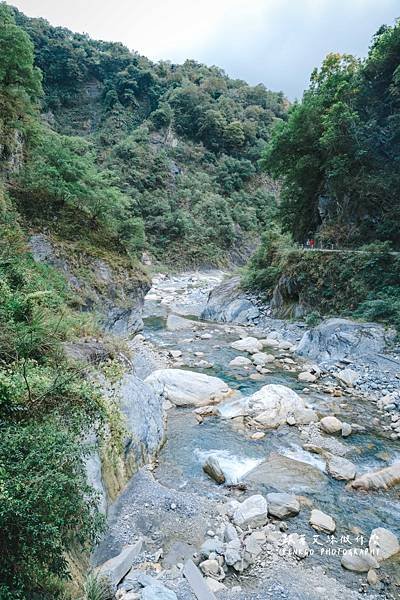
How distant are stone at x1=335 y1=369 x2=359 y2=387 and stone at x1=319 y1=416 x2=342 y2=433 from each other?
2.73 meters

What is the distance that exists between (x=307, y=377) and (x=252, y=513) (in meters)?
6.27

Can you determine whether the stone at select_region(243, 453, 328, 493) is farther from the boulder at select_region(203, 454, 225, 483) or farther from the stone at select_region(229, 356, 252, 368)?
the stone at select_region(229, 356, 252, 368)

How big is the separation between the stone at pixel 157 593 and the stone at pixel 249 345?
31.4ft

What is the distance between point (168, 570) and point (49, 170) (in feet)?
36.1

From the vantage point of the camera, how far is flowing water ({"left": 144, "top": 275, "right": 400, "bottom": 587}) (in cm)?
455

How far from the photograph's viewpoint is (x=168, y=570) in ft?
12.3

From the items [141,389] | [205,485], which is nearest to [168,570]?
[205,485]

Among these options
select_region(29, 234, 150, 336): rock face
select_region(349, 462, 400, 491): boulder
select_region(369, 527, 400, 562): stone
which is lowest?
select_region(349, 462, 400, 491): boulder

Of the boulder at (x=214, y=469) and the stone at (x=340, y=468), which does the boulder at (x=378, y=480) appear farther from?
the boulder at (x=214, y=469)

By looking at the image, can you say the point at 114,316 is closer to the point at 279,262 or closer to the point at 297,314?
the point at 297,314

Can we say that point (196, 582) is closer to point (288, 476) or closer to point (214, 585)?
point (214, 585)

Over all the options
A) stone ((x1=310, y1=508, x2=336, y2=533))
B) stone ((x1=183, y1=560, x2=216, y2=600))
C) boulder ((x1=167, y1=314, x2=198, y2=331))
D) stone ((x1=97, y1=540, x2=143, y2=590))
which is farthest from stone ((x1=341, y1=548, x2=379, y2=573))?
boulder ((x1=167, y1=314, x2=198, y2=331))

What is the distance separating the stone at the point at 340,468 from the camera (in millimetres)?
5699

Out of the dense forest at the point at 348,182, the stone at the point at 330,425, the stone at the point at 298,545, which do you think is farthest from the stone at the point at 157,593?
the dense forest at the point at 348,182
